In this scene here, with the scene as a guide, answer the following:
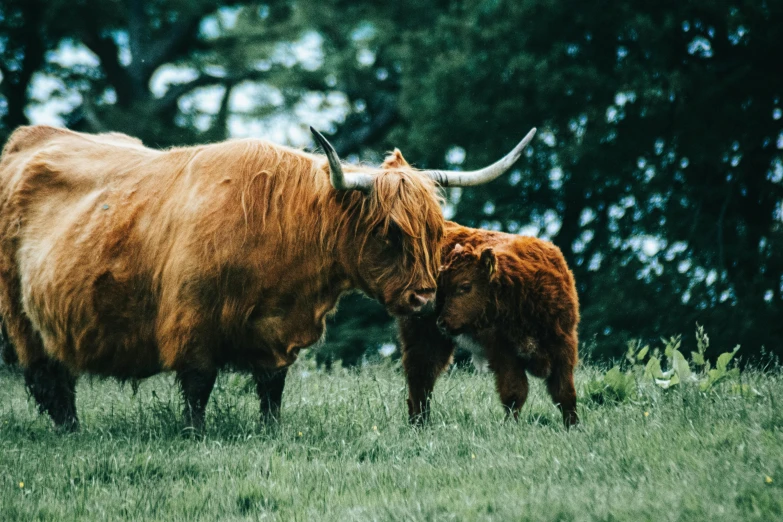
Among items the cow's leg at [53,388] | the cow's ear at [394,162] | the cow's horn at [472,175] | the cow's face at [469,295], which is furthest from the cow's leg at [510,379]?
the cow's leg at [53,388]

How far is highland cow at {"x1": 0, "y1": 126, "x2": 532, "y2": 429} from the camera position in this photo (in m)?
5.34

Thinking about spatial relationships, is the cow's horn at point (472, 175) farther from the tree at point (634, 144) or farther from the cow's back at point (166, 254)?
the tree at point (634, 144)

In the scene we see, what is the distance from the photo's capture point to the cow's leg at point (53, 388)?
6.35 m

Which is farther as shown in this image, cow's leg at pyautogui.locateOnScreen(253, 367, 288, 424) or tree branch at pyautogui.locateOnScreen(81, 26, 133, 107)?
tree branch at pyautogui.locateOnScreen(81, 26, 133, 107)

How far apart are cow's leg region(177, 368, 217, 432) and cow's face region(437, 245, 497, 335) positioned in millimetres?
1419

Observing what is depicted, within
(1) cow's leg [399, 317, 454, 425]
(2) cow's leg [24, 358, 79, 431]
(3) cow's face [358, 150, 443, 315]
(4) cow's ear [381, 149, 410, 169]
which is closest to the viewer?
(3) cow's face [358, 150, 443, 315]

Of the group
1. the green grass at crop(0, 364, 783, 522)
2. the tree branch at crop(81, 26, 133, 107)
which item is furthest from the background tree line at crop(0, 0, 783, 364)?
the green grass at crop(0, 364, 783, 522)

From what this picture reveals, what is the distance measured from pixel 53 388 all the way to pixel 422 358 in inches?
106

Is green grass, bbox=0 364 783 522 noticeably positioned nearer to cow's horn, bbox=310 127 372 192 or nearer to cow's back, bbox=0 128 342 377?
cow's back, bbox=0 128 342 377

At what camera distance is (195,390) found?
543 cm

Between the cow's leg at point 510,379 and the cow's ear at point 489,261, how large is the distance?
0.48 metres

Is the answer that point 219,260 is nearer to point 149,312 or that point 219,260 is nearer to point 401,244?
point 149,312

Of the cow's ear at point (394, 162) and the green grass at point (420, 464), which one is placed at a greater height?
the cow's ear at point (394, 162)

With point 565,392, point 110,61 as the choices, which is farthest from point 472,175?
point 110,61
